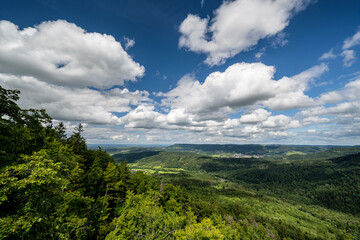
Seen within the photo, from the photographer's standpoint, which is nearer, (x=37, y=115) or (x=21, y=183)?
(x=21, y=183)

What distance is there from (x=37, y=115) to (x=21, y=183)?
14.0 meters

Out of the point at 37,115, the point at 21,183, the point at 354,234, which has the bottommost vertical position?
the point at 354,234

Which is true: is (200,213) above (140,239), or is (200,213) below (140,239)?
below

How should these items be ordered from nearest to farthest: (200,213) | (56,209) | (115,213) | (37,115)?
1. (56,209)
2. (37,115)
3. (115,213)
4. (200,213)

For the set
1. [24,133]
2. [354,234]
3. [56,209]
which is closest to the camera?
[56,209]

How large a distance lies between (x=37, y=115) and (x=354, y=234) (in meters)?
293

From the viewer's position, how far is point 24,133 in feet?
54.3

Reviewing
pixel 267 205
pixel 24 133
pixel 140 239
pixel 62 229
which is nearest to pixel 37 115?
pixel 24 133

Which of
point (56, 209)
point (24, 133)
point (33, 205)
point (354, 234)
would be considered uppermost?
point (24, 133)

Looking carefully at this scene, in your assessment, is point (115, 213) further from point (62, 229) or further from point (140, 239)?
point (62, 229)

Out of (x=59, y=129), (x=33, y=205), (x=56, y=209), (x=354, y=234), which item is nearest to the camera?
(x=33, y=205)

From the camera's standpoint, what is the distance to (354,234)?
6540 inches

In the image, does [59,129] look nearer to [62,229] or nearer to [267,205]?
[62,229]

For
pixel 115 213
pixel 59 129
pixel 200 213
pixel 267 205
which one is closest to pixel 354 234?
pixel 267 205
